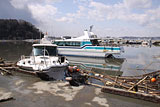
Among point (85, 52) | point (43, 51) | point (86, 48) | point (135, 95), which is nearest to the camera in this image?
point (135, 95)

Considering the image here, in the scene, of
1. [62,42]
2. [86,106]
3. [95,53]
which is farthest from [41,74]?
[62,42]

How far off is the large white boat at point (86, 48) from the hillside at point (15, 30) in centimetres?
12220

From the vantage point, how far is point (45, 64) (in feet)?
36.8

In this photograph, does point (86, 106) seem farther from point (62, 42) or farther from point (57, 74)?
point (62, 42)

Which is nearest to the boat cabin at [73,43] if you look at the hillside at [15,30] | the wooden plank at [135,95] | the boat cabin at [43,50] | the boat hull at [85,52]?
the boat hull at [85,52]

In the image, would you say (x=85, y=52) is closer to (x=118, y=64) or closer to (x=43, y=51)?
(x=118, y=64)

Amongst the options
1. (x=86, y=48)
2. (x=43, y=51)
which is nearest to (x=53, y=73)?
(x=43, y=51)

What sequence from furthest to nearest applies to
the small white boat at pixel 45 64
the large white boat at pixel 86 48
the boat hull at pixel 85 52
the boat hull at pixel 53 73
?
the boat hull at pixel 85 52, the large white boat at pixel 86 48, the small white boat at pixel 45 64, the boat hull at pixel 53 73

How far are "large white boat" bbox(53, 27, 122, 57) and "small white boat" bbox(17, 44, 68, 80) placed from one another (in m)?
15.7

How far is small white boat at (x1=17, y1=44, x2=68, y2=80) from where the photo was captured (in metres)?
10.6

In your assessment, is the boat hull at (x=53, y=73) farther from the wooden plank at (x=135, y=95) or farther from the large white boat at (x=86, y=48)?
the large white boat at (x=86, y=48)

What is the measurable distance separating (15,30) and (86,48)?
132183 millimetres

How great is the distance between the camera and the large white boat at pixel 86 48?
2777 centimetres

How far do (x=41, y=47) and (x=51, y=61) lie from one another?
2146mm
